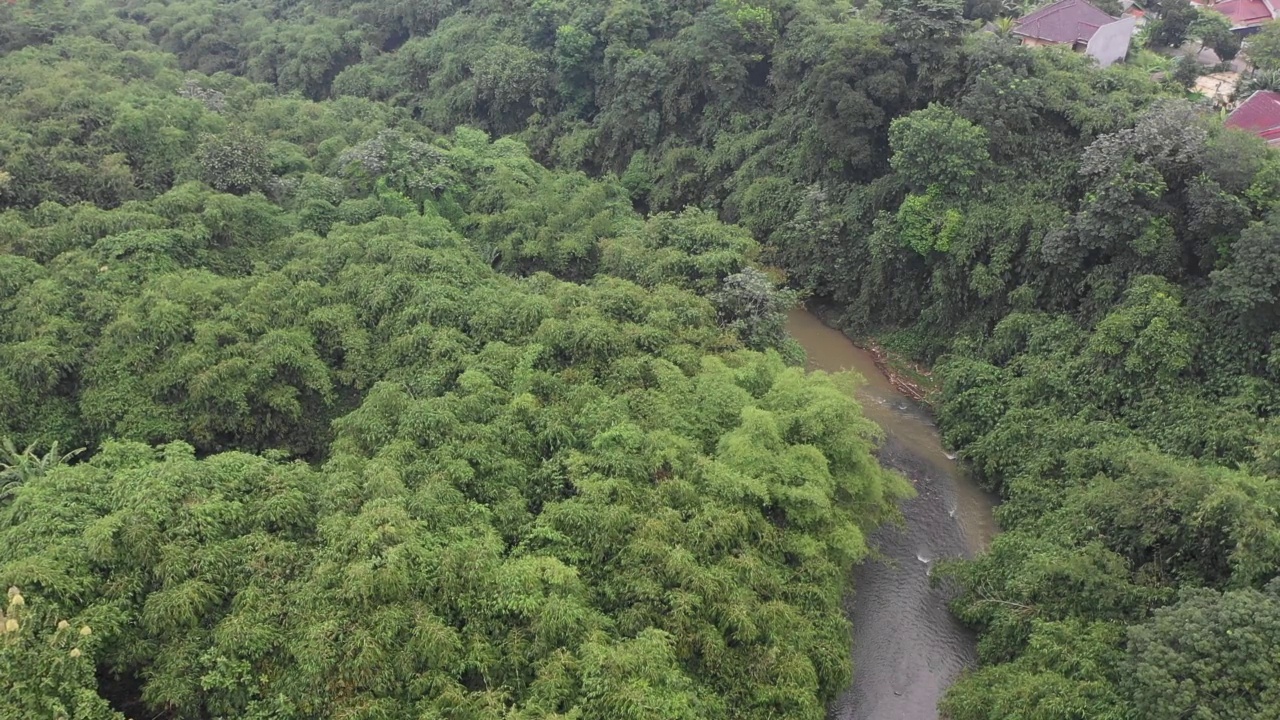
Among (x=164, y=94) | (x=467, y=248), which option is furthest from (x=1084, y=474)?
(x=164, y=94)

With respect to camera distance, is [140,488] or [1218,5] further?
[1218,5]

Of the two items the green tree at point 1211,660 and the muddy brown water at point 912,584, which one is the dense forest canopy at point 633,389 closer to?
the green tree at point 1211,660

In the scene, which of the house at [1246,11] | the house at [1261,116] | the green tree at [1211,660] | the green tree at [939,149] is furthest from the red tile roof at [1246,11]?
the green tree at [1211,660]

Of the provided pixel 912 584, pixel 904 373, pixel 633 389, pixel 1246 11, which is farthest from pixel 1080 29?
pixel 633 389

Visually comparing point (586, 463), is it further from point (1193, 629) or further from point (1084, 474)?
point (1084, 474)

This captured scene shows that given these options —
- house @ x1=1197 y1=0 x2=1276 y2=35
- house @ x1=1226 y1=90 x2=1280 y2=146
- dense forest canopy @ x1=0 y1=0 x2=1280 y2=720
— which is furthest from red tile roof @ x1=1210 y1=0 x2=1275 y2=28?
house @ x1=1226 y1=90 x2=1280 y2=146
